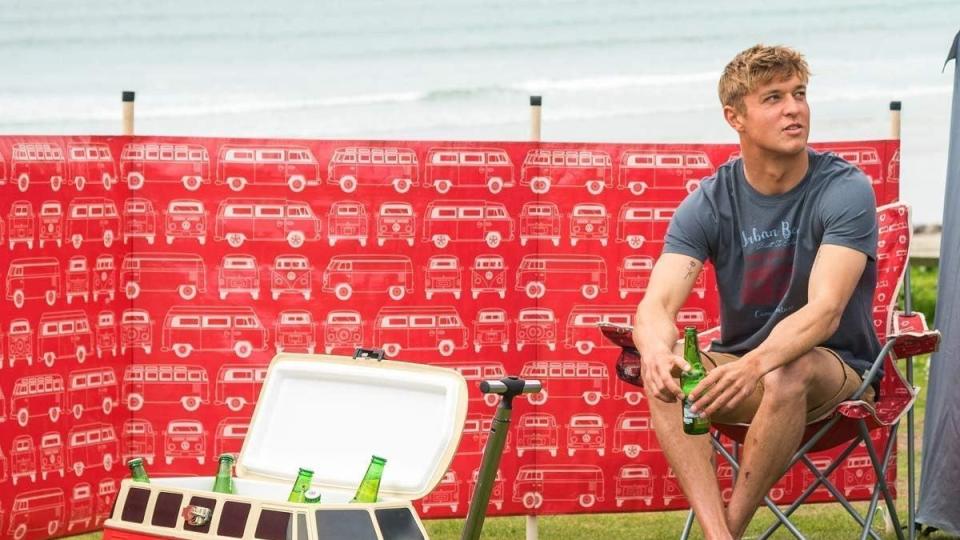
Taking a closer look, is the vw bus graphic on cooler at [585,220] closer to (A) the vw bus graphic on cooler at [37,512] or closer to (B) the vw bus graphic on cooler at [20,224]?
(B) the vw bus graphic on cooler at [20,224]

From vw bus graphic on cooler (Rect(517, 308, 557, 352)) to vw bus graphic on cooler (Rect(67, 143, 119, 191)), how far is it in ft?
4.67

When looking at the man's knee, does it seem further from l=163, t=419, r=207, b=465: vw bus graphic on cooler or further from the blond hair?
l=163, t=419, r=207, b=465: vw bus graphic on cooler

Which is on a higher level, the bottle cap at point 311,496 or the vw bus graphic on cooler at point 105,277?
the vw bus graphic on cooler at point 105,277

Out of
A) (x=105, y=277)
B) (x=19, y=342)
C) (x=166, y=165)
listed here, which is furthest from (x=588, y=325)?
(x=19, y=342)

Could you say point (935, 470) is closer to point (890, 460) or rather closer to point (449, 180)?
point (890, 460)

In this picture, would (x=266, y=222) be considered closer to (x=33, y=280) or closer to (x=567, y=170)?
(x=33, y=280)

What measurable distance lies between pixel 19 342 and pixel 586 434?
188cm

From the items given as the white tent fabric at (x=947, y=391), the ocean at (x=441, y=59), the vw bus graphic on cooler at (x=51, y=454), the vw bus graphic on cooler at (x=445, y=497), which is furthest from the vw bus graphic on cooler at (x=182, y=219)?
the ocean at (x=441, y=59)

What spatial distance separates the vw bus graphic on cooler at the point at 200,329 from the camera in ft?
17.1

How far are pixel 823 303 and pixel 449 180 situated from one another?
5.03 ft

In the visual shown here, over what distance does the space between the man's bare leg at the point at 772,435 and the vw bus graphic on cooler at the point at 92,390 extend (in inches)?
84.1

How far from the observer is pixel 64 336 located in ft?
16.2

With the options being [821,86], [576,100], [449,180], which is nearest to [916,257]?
[821,86]

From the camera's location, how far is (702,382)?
4027 millimetres
